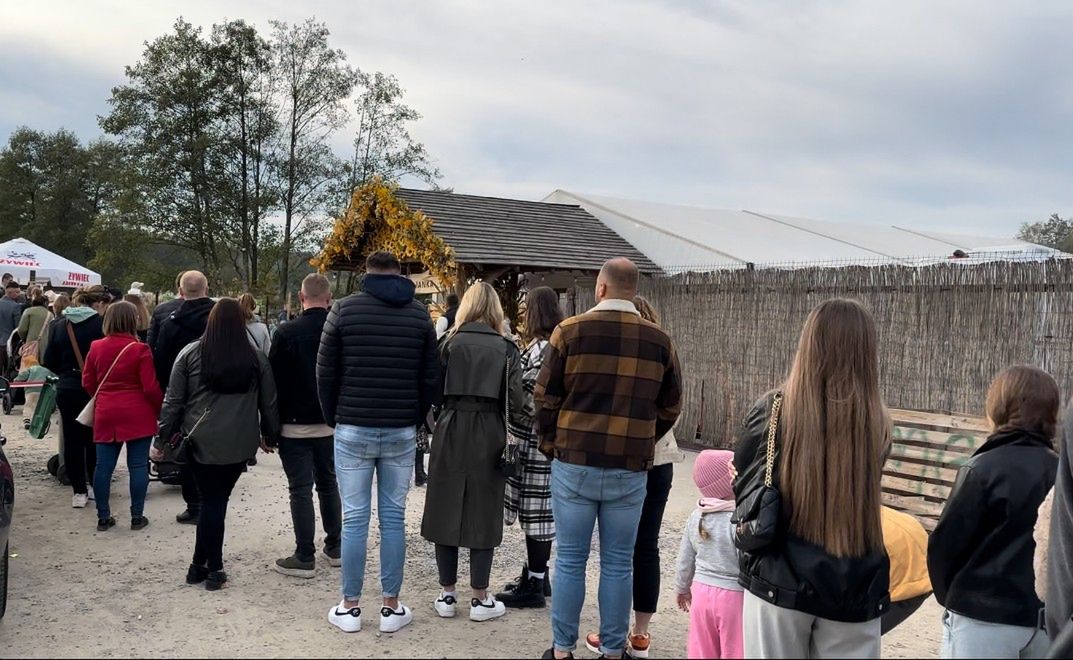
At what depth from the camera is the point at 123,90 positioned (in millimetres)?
28500

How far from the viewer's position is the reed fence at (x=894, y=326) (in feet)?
23.3

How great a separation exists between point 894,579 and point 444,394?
249cm

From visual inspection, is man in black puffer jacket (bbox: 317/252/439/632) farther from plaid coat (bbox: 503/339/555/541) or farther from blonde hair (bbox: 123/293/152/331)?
blonde hair (bbox: 123/293/152/331)

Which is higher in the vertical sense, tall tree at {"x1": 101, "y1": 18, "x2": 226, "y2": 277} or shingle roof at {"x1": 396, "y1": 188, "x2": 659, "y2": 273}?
tall tree at {"x1": 101, "y1": 18, "x2": 226, "y2": 277}

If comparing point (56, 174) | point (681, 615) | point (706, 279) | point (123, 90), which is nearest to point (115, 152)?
point (123, 90)

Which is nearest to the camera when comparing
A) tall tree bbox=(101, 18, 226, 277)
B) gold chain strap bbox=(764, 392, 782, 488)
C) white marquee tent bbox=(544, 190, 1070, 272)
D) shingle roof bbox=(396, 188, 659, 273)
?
gold chain strap bbox=(764, 392, 782, 488)

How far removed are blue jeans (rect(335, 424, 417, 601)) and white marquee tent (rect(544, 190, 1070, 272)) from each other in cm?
A: 1002

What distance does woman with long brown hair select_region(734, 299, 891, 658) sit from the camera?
238 centimetres

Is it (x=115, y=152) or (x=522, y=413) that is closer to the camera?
(x=522, y=413)

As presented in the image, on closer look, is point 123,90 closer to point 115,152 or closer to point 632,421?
point 115,152

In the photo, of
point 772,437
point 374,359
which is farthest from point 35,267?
point 772,437

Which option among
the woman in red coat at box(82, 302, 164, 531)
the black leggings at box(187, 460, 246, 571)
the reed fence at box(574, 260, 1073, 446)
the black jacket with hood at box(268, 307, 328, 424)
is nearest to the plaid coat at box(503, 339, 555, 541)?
the black jacket with hood at box(268, 307, 328, 424)

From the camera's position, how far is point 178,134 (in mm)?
29156

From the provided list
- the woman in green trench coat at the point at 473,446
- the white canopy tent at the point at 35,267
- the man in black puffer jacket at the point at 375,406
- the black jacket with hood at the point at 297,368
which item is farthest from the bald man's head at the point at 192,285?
the white canopy tent at the point at 35,267
